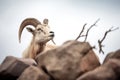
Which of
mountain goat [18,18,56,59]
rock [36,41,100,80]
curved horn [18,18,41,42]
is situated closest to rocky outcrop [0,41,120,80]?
rock [36,41,100,80]

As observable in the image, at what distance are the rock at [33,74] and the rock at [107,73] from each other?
114cm

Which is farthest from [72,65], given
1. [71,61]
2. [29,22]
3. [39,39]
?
[29,22]

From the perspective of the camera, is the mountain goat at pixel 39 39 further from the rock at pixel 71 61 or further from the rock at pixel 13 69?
the rock at pixel 71 61

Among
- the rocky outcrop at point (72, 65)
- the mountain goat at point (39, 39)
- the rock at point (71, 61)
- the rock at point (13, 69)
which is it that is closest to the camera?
the rocky outcrop at point (72, 65)

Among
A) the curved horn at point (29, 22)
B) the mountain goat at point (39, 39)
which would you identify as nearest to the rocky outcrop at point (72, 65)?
the mountain goat at point (39, 39)

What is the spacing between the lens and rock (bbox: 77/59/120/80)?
566cm

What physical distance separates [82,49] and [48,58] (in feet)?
2.64

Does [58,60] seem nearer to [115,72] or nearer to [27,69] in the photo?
[27,69]

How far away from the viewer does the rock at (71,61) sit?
6.35 meters

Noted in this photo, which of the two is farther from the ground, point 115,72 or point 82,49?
point 82,49

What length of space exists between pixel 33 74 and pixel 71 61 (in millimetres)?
964

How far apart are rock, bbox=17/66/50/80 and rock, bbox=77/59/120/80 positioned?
3.74 ft

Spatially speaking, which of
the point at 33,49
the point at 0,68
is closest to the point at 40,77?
the point at 0,68

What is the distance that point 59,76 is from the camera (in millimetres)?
6418
